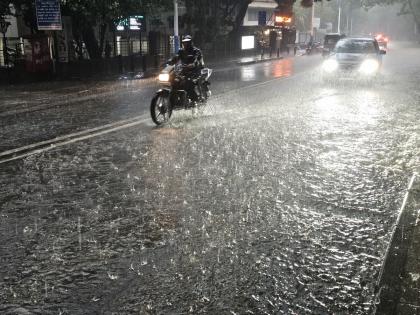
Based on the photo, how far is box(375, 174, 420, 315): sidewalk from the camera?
3.42 metres

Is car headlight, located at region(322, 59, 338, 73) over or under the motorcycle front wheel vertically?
over

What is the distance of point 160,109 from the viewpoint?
10.3m

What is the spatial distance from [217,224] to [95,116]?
7.12 meters

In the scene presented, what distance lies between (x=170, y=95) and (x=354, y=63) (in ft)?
38.0

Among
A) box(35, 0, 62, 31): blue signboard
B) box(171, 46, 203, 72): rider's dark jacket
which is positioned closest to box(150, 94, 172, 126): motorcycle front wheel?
box(171, 46, 203, 72): rider's dark jacket

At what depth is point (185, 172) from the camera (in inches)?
266

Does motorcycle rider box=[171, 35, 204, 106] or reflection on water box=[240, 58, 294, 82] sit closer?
motorcycle rider box=[171, 35, 204, 106]

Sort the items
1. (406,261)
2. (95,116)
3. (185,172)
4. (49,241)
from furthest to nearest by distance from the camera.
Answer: (95,116) < (185,172) < (49,241) < (406,261)

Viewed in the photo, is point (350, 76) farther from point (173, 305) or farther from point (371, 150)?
point (173, 305)

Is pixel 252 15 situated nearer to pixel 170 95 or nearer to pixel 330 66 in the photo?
pixel 330 66

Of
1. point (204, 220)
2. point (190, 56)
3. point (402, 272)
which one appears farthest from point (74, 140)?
point (402, 272)

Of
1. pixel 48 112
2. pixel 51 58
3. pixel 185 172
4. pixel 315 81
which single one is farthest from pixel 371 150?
pixel 51 58

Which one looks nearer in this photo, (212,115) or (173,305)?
(173,305)

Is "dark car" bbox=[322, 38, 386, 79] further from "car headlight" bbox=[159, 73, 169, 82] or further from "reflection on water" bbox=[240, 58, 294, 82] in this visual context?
"car headlight" bbox=[159, 73, 169, 82]
